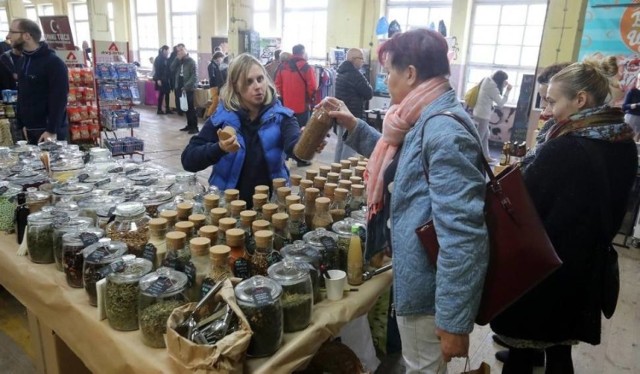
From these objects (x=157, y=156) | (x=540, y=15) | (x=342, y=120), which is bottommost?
(x=157, y=156)

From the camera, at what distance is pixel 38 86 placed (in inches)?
144

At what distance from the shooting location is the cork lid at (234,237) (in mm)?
1257

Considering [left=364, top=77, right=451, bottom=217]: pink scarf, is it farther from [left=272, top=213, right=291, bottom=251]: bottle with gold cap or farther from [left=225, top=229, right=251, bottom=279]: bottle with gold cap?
[left=225, top=229, right=251, bottom=279]: bottle with gold cap

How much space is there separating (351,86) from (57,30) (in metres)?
3.67

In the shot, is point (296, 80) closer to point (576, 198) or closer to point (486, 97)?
point (486, 97)

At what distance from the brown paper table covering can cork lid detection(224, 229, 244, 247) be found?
299mm

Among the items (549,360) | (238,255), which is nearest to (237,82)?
(238,255)

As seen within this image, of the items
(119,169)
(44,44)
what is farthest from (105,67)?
(119,169)

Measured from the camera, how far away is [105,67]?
5.45m

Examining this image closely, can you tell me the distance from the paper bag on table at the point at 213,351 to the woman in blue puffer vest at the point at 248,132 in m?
1.12

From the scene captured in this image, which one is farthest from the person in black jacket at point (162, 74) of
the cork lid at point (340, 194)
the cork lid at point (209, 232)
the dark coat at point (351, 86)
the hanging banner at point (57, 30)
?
the cork lid at point (209, 232)

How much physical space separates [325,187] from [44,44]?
3187mm

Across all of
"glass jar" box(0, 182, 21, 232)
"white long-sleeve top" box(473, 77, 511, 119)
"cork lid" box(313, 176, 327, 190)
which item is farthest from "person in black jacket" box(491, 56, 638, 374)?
"white long-sleeve top" box(473, 77, 511, 119)

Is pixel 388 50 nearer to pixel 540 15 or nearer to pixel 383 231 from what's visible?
pixel 383 231
